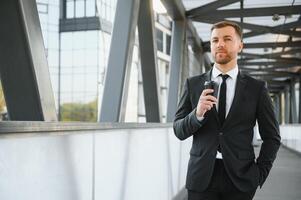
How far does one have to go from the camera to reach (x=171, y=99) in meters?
9.34

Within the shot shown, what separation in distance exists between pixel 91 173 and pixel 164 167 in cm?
268

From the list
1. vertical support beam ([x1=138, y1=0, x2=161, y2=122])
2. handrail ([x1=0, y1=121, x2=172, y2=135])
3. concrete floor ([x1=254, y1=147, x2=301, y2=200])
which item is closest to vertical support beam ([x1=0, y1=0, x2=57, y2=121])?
handrail ([x1=0, y1=121, x2=172, y2=135])

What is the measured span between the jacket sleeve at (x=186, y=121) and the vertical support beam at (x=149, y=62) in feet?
12.9

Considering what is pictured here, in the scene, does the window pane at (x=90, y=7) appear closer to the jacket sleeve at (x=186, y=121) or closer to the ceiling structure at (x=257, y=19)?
the jacket sleeve at (x=186, y=121)

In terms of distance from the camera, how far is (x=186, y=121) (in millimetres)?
2078

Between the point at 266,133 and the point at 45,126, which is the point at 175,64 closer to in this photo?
the point at 266,133

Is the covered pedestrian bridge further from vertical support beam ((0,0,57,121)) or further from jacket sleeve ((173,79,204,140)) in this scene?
jacket sleeve ((173,79,204,140))

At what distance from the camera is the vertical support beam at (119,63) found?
14.9 ft

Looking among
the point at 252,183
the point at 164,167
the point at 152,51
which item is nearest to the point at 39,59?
the point at 252,183

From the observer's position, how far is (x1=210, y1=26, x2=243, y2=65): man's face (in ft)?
6.81

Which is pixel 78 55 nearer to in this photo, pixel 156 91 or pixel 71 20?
pixel 71 20

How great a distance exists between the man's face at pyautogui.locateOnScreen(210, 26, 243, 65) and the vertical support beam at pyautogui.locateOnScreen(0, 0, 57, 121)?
3.36 ft

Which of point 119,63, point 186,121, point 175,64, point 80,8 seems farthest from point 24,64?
point 175,64

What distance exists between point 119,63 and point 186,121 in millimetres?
2715
